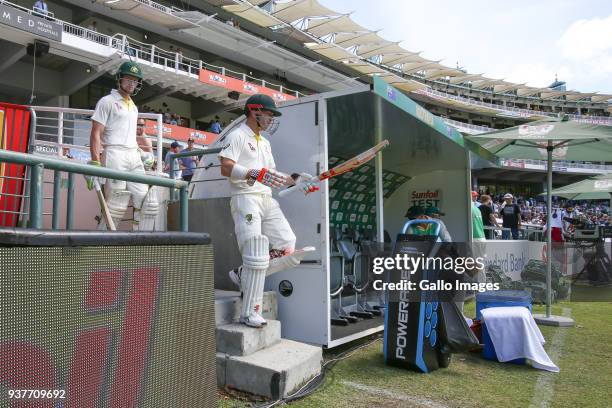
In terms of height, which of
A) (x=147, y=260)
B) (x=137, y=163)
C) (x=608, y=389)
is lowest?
(x=608, y=389)

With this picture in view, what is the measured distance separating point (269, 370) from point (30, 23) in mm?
18980

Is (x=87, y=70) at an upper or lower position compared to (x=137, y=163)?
upper

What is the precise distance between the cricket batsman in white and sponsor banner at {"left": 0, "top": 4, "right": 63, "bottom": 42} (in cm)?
1707

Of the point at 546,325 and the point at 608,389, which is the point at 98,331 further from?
the point at 546,325

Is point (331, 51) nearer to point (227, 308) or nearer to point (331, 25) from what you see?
point (331, 25)

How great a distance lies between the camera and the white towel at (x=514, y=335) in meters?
4.36

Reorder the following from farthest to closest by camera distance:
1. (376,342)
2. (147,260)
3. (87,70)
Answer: (87,70)
(376,342)
(147,260)

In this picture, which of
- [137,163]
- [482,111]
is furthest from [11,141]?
[482,111]

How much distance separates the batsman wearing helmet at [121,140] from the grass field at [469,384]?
1.97 meters

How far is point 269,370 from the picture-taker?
10.8 ft

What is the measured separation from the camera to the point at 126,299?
1844 millimetres

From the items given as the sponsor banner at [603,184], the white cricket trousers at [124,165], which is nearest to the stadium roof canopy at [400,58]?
the sponsor banner at [603,184]

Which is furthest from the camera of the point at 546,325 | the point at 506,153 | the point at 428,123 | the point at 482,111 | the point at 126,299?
the point at 482,111

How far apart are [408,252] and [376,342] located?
154 centimetres
